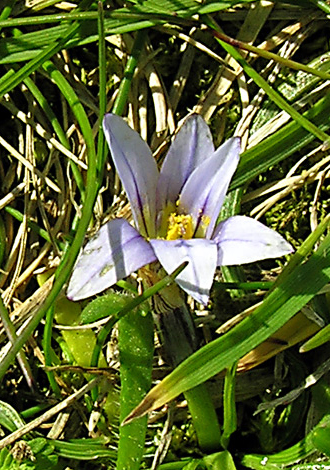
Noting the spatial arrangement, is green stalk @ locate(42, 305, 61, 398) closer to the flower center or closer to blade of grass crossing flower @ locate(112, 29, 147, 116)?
the flower center

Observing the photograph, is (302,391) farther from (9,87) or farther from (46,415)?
(9,87)

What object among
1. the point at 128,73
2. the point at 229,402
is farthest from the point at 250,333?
the point at 128,73

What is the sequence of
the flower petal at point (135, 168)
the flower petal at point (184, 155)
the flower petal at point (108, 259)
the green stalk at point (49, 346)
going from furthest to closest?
the green stalk at point (49, 346) → the flower petal at point (184, 155) → the flower petal at point (135, 168) → the flower petal at point (108, 259)

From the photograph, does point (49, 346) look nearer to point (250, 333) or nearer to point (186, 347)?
point (186, 347)

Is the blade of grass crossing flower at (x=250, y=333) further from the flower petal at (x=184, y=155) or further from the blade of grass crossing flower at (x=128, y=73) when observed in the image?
the blade of grass crossing flower at (x=128, y=73)

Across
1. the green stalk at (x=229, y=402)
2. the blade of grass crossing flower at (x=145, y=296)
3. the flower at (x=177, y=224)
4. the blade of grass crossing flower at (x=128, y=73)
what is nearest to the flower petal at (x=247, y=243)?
the flower at (x=177, y=224)

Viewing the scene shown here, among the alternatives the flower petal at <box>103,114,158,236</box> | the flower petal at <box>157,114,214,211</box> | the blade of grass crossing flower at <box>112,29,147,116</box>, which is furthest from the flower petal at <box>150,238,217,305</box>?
the blade of grass crossing flower at <box>112,29,147,116</box>
